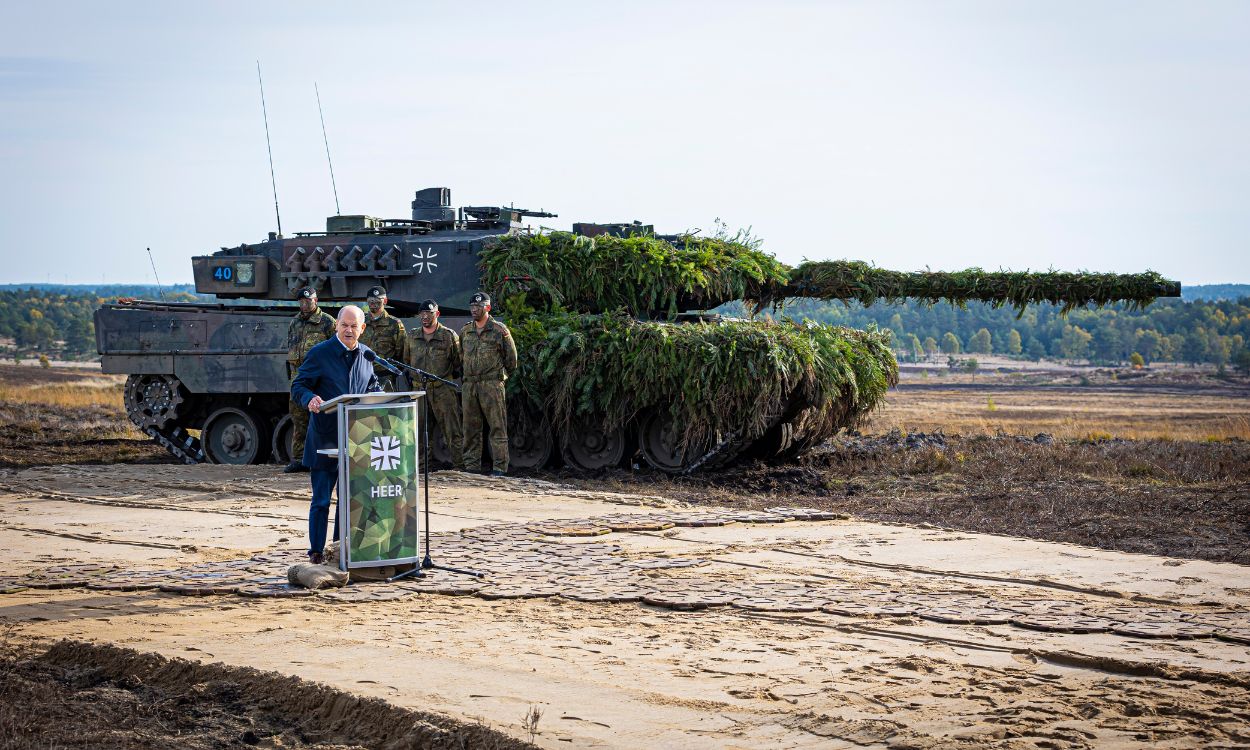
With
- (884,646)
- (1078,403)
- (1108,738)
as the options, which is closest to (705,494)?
(884,646)

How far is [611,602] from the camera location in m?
8.12

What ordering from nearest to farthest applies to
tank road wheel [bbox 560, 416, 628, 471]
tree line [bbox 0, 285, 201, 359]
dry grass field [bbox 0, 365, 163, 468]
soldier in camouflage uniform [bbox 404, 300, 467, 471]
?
soldier in camouflage uniform [bbox 404, 300, 467, 471], tank road wheel [bbox 560, 416, 628, 471], dry grass field [bbox 0, 365, 163, 468], tree line [bbox 0, 285, 201, 359]

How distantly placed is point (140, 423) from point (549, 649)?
12736 millimetres

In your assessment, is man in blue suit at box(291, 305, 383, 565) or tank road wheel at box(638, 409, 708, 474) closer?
man in blue suit at box(291, 305, 383, 565)

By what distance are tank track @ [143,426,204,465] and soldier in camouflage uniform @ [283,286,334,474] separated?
A: 2.78 metres

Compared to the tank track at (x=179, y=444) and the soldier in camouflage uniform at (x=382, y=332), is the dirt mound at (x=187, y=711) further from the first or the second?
the tank track at (x=179, y=444)

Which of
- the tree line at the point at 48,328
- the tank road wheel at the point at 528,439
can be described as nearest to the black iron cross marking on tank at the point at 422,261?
the tank road wheel at the point at 528,439

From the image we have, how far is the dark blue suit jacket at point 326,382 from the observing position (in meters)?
8.94

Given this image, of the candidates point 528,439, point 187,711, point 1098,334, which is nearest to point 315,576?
point 187,711

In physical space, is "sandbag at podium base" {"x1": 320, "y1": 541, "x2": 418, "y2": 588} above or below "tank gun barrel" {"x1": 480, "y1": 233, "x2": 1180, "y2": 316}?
below

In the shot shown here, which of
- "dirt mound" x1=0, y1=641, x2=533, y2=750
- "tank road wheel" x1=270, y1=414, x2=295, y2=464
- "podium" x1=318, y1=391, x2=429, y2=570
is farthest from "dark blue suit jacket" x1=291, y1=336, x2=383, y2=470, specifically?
"tank road wheel" x1=270, y1=414, x2=295, y2=464

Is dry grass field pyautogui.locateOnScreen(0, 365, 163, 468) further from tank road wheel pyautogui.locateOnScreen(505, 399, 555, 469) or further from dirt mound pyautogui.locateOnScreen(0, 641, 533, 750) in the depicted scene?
dirt mound pyautogui.locateOnScreen(0, 641, 533, 750)

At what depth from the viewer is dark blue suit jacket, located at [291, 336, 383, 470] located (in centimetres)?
894

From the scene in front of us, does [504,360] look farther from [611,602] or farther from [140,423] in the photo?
[611,602]
